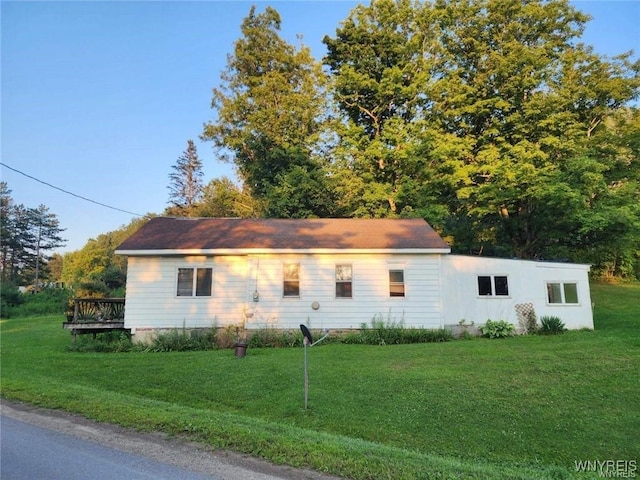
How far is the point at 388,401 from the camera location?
689 cm

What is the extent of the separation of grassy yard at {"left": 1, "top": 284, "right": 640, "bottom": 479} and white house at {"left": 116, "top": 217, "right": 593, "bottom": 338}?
2168 mm

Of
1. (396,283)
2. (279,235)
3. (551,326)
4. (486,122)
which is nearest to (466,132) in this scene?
(486,122)

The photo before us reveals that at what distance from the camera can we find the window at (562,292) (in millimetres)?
14656

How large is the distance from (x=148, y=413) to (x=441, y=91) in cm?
2460

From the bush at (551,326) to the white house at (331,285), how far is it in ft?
1.42

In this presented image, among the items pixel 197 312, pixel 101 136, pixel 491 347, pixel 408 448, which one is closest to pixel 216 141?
pixel 101 136

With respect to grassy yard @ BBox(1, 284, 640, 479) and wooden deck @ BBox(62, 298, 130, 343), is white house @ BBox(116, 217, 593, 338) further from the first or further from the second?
grassy yard @ BBox(1, 284, 640, 479)

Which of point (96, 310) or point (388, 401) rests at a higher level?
point (96, 310)

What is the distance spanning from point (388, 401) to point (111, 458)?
4.42 meters

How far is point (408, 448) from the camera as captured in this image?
5.03 m

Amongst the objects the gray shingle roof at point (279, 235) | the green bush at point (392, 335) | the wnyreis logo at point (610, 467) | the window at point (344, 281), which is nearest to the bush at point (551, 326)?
the green bush at point (392, 335)

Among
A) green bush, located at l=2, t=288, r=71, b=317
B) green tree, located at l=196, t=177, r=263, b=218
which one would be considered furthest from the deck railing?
green bush, located at l=2, t=288, r=71, b=317

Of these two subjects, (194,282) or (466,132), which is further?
(466,132)

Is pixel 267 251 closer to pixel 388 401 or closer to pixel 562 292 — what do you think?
pixel 388 401
